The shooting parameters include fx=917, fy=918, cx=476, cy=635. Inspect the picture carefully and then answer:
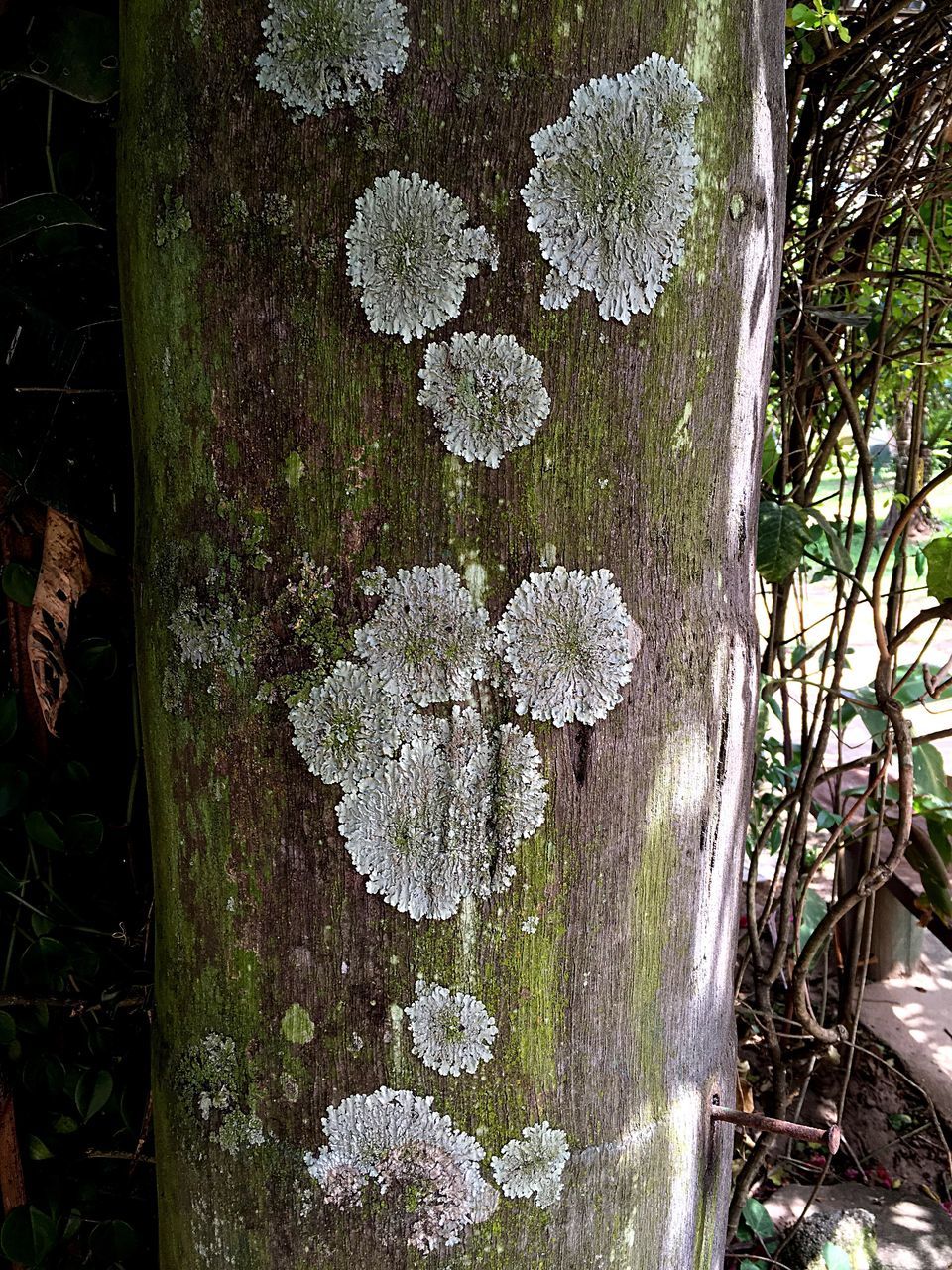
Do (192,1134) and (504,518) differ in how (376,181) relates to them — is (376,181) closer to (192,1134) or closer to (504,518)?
(504,518)

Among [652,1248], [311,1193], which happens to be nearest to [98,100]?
[311,1193]

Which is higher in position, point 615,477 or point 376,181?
point 376,181

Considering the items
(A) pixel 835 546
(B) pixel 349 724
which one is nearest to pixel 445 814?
(B) pixel 349 724

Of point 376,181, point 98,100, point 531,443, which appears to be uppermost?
point 98,100

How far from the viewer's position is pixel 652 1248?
61 cm

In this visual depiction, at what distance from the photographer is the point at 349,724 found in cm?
53

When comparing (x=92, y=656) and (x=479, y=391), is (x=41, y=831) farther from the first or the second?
(x=479, y=391)

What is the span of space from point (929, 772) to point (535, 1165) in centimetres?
145

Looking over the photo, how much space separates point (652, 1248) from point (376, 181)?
2.25 feet

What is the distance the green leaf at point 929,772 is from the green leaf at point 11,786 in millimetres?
1510

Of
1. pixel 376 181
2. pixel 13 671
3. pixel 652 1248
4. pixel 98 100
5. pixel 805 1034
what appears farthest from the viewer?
pixel 805 1034

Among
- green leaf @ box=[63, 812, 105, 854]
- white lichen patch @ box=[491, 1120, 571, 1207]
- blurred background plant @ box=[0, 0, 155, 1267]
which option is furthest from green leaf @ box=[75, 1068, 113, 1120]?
white lichen patch @ box=[491, 1120, 571, 1207]

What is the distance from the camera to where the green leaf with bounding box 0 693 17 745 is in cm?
97

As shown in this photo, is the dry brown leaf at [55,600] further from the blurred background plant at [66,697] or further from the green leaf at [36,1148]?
the green leaf at [36,1148]
